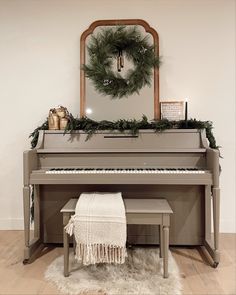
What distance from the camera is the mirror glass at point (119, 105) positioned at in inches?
110

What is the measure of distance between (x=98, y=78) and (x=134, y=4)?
0.86 meters

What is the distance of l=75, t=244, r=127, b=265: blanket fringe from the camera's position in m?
1.89

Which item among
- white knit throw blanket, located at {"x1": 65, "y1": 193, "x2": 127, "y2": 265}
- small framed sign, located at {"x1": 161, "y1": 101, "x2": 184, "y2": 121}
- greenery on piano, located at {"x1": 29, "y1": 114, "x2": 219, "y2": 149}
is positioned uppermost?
small framed sign, located at {"x1": 161, "y1": 101, "x2": 184, "y2": 121}

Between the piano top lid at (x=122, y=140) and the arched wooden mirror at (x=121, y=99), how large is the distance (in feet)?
1.42

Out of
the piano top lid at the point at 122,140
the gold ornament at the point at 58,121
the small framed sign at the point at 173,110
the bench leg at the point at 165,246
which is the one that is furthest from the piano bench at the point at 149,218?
the small framed sign at the point at 173,110

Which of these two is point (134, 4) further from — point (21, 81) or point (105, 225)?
point (105, 225)

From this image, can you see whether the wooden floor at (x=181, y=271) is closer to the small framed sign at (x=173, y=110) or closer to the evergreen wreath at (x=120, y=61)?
the small framed sign at (x=173, y=110)

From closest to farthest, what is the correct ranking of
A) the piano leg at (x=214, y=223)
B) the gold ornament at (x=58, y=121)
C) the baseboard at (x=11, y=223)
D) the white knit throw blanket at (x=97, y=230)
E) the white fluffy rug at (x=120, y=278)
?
the white fluffy rug at (x=120, y=278) → the white knit throw blanket at (x=97, y=230) → the piano leg at (x=214, y=223) → the gold ornament at (x=58, y=121) → the baseboard at (x=11, y=223)

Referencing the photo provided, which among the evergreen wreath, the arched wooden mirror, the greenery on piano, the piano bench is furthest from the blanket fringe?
the evergreen wreath

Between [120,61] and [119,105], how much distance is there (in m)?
0.43

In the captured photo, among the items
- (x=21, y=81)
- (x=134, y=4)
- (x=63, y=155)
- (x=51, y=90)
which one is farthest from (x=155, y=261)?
(x=134, y=4)

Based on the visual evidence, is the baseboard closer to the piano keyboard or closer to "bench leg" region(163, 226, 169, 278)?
the piano keyboard

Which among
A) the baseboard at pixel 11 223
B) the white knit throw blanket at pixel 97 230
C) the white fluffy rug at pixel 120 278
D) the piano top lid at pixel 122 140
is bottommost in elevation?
the white fluffy rug at pixel 120 278

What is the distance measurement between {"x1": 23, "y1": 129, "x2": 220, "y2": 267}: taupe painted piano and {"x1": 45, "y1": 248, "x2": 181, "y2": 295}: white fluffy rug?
326 millimetres
